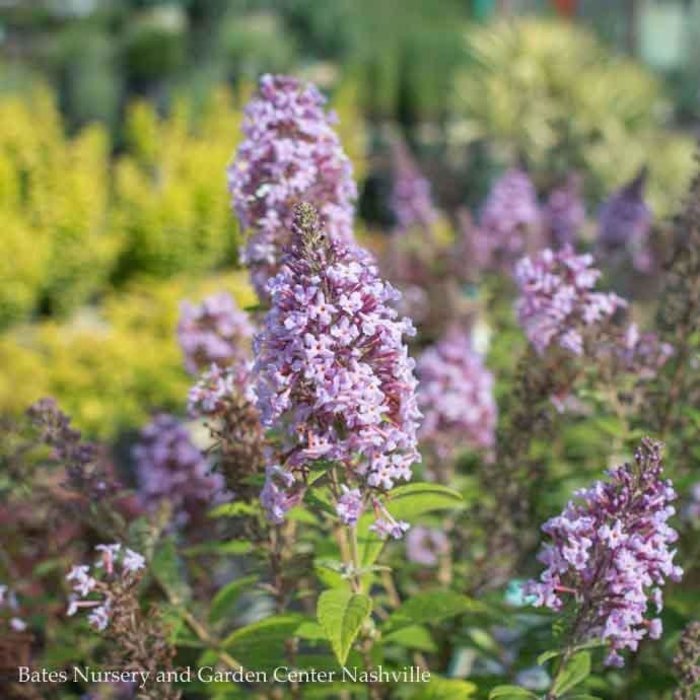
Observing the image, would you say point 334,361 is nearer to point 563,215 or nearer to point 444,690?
point 444,690

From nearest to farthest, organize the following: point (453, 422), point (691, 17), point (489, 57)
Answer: point (453, 422) → point (489, 57) → point (691, 17)

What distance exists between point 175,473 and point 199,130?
1016 cm

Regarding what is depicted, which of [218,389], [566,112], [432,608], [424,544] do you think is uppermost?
[566,112]

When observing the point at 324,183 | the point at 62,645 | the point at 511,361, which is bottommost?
the point at 62,645

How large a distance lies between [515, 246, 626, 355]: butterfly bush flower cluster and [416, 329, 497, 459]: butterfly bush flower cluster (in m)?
0.91

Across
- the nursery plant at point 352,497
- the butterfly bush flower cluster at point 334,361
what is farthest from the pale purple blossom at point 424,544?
the butterfly bush flower cluster at point 334,361

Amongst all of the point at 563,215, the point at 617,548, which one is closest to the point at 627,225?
the point at 563,215

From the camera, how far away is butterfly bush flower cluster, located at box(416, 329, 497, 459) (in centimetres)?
382

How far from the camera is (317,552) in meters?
2.86

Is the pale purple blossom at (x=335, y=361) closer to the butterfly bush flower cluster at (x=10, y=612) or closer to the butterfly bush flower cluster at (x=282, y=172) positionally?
the butterfly bush flower cluster at (x=282, y=172)

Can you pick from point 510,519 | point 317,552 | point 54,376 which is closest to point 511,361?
point 510,519

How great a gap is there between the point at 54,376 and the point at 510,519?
4.29 meters

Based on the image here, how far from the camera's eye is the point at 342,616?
2135mm

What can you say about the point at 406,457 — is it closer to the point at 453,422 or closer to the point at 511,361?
the point at 453,422
